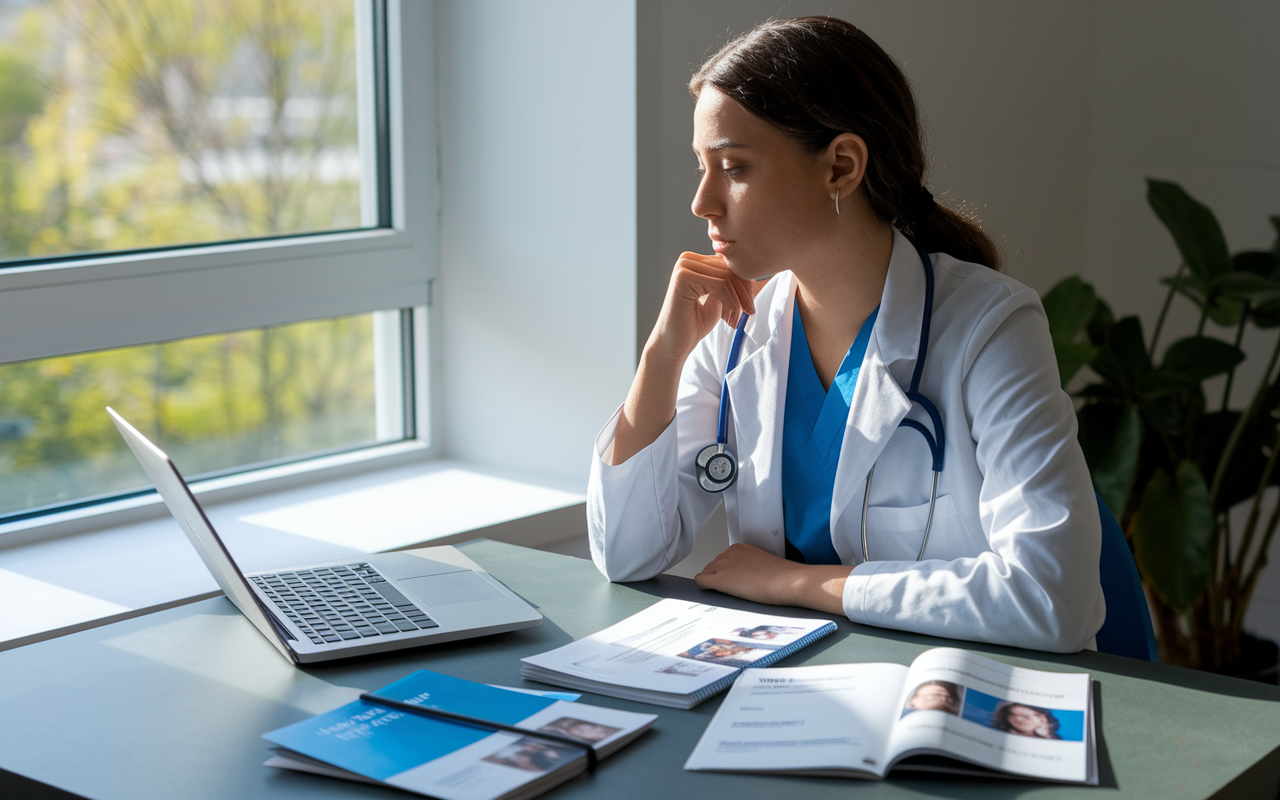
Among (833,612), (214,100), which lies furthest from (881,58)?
(214,100)

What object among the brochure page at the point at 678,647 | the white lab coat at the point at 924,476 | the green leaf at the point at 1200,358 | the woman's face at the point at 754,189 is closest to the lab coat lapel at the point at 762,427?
the white lab coat at the point at 924,476

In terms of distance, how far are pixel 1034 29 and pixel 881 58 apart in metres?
1.61

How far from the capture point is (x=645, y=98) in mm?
1893

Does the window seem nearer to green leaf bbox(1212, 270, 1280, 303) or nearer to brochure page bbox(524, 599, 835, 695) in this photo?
brochure page bbox(524, 599, 835, 695)

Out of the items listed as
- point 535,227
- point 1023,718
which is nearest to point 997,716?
point 1023,718

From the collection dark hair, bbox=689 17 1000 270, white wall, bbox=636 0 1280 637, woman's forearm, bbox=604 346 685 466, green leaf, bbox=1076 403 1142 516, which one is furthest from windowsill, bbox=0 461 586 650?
white wall, bbox=636 0 1280 637

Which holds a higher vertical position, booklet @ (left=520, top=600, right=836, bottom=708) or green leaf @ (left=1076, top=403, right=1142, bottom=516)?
booklet @ (left=520, top=600, right=836, bottom=708)

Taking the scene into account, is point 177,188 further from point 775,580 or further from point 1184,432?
point 1184,432

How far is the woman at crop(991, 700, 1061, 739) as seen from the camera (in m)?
0.97

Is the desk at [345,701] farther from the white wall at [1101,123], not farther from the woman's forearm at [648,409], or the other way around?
the white wall at [1101,123]

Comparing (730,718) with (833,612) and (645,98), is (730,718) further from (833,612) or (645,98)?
(645,98)

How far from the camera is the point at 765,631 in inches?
48.3

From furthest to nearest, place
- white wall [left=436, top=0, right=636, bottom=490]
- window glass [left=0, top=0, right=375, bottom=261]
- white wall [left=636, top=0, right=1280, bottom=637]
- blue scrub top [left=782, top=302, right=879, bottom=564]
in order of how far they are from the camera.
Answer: white wall [left=636, top=0, right=1280, bottom=637], white wall [left=436, top=0, right=636, bottom=490], window glass [left=0, top=0, right=375, bottom=261], blue scrub top [left=782, top=302, right=879, bottom=564]

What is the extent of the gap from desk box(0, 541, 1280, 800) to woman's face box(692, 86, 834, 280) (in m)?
0.43
